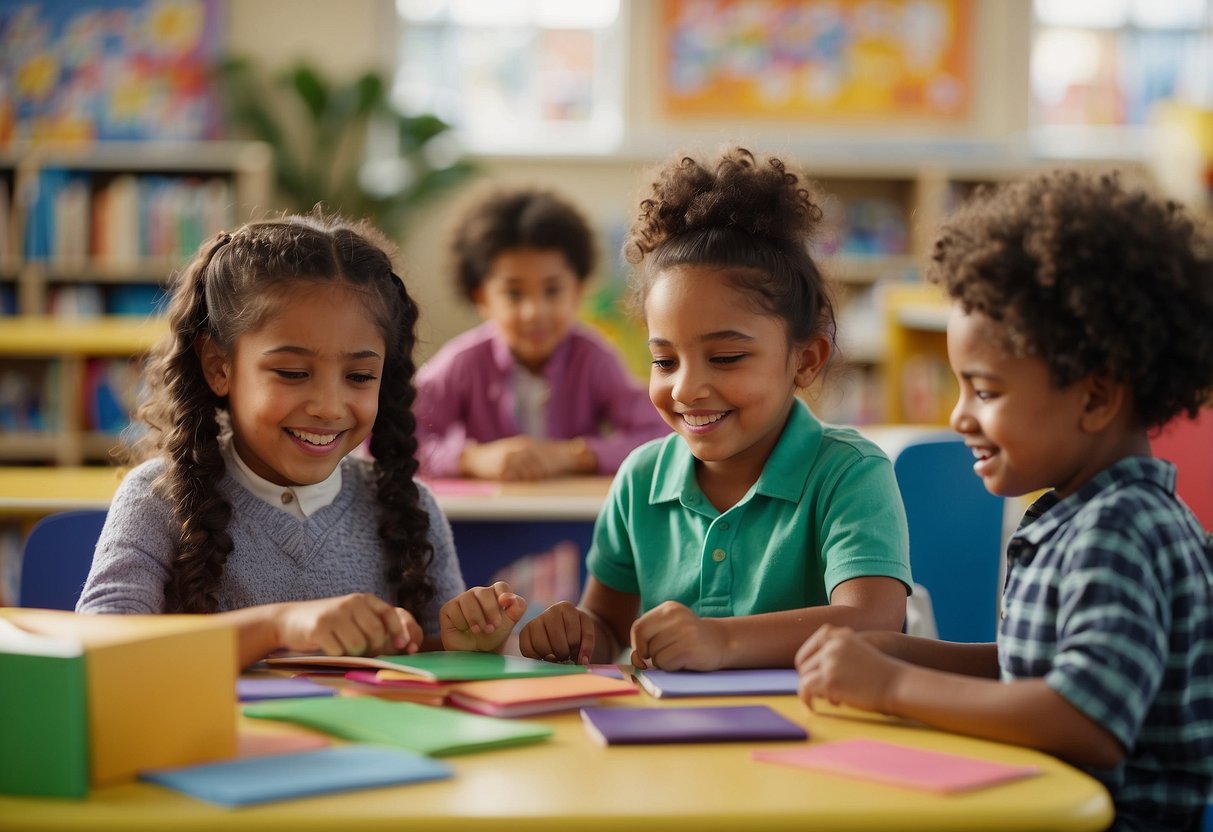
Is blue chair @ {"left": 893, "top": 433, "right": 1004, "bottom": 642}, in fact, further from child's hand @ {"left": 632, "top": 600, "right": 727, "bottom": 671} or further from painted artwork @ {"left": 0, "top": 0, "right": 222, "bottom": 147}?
painted artwork @ {"left": 0, "top": 0, "right": 222, "bottom": 147}

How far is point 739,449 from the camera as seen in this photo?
5.21 ft

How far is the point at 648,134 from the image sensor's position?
6434 mm

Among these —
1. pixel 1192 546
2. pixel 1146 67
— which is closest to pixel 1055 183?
pixel 1192 546

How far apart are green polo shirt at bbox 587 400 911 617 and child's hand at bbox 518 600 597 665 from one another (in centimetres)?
17

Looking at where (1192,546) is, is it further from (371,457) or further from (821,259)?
(371,457)

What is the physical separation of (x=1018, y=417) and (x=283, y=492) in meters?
0.86

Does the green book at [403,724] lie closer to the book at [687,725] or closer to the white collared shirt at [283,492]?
the book at [687,725]

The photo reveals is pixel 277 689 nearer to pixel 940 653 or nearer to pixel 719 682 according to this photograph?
pixel 719 682

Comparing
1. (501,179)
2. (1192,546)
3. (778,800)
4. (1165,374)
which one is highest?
(501,179)

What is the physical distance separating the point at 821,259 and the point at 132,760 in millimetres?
1097

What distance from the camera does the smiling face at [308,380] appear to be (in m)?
1.54

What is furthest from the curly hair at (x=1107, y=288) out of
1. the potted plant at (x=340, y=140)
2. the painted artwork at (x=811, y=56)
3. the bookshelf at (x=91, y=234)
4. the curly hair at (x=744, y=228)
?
the painted artwork at (x=811, y=56)

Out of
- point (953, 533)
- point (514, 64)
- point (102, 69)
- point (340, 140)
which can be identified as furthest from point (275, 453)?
point (514, 64)

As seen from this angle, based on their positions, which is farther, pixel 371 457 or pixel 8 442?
pixel 8 442
